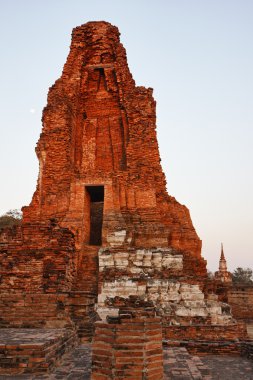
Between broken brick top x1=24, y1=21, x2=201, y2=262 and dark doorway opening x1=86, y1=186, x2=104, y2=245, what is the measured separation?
35 cm

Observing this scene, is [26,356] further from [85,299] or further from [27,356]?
[85,299]

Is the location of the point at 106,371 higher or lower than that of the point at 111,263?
lower

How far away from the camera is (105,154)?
1482 centimetres

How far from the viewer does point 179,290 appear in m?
9.16

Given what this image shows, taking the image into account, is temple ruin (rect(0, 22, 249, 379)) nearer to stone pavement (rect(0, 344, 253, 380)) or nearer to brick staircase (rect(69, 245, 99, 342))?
brick staircase (rect(69, 245, 99, 342))

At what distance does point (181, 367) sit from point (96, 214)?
11.9m

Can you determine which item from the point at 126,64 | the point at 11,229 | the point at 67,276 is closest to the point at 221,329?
the point at 67,276

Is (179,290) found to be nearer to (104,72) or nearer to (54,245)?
(54,245)

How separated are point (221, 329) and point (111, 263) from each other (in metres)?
3.28

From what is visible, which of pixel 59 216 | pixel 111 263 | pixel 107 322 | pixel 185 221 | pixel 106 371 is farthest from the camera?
pixel 185 221

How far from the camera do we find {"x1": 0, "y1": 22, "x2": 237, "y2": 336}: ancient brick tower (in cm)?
895

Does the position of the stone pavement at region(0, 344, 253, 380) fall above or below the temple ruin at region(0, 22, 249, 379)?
below

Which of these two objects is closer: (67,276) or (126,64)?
(67,276)

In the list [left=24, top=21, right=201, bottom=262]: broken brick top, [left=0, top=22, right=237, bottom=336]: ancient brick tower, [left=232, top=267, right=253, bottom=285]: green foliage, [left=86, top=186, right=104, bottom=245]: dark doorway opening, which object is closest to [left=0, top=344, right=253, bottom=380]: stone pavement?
[left=0, top=22, right=237, bottom=336]: ancient brick tower
